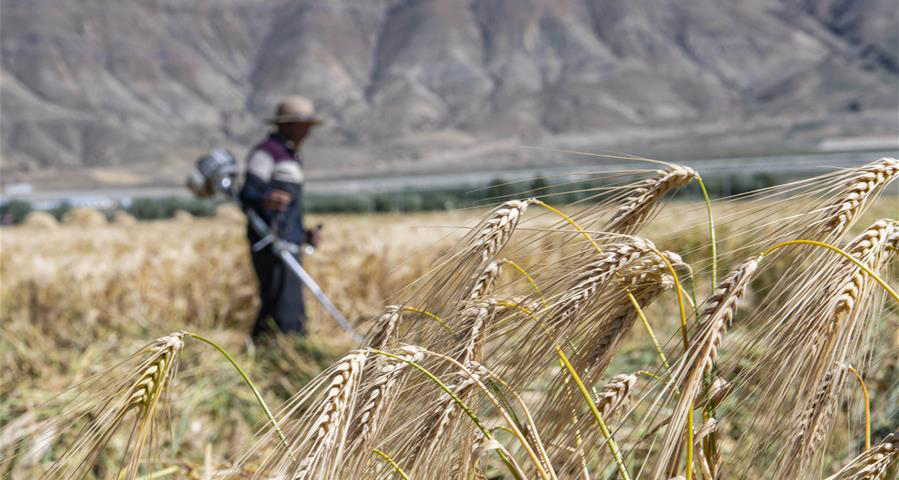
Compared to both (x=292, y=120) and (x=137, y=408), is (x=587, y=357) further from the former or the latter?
(x=292, y=120)

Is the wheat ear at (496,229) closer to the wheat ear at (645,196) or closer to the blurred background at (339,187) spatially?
the blurred background at (339,187)

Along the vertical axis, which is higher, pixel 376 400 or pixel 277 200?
pixel 277 200

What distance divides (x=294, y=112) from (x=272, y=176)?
20.8 inches

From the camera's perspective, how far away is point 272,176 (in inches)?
208

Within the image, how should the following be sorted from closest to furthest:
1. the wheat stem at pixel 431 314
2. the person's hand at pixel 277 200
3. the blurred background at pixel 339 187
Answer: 1. the wheat stem at pixel 431 314
2. the blurred background at pixel 339 187
3. the person's hand at pixel 277 200

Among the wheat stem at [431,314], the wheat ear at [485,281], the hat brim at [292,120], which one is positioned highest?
the hat brim at [292,120]

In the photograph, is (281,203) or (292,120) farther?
(292,120)

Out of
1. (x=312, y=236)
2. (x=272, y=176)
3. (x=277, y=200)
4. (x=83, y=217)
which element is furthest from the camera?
(x=83, y=217)

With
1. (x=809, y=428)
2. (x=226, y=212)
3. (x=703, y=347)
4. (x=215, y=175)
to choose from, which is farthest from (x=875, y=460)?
(x=226, y=212)

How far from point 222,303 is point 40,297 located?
1203mm

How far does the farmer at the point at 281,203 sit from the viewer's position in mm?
5277

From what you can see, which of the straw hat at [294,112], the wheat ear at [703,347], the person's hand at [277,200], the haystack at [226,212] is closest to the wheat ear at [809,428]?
the wheat ear at [703,347]

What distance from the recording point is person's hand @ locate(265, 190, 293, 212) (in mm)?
5121

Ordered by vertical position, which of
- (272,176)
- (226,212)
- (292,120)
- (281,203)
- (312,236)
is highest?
(292,120)
